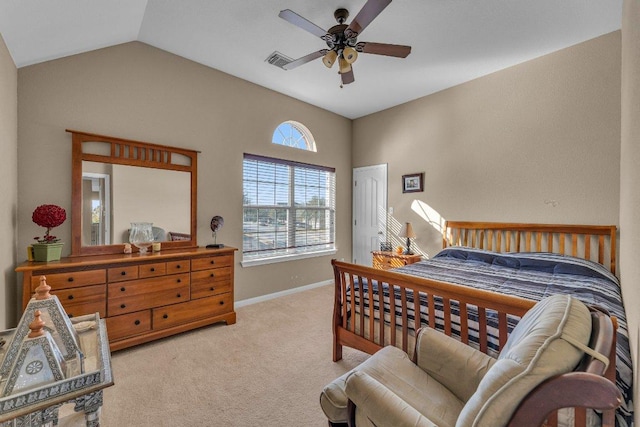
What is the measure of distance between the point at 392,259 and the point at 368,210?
1225 mm

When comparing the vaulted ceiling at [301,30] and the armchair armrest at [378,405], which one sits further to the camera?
the vaulted ceiling at [301,30]

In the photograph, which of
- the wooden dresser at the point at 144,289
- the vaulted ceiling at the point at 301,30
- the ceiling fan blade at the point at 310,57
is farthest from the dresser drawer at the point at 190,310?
the ceiling fan blade at the point at 310,57

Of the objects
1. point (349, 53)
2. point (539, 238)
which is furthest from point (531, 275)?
point (349, 53)

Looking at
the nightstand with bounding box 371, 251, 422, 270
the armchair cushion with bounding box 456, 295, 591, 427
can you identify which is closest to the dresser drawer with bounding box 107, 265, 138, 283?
the armchair cushion with bounding box 456, 295, 591, 427

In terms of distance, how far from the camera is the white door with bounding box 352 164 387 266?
193 inches

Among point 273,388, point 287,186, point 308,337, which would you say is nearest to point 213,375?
point 273,388

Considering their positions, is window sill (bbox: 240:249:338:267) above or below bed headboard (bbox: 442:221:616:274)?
below

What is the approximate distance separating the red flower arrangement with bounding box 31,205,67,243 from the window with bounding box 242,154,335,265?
1953 mm

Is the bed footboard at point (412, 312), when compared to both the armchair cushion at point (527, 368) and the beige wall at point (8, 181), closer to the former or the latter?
the armchair cushion at point (527, 368)

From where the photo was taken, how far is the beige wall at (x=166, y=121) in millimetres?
2531

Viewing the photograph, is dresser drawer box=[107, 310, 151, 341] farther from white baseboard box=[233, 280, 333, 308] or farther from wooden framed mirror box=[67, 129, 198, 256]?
white baseboard box=[233, 280, 333, 308]

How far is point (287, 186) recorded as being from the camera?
4461 millimetres

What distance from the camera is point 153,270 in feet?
8.91

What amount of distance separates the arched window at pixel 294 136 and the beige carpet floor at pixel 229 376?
2714 mm
